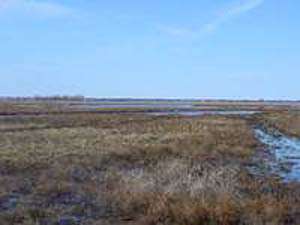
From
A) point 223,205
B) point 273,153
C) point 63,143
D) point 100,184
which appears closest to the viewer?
point 223,205

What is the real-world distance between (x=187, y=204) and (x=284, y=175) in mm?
8116

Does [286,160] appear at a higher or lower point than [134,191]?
lower

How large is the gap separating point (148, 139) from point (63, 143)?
5.69 meters

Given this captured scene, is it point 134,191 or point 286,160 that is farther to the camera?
point 286,160

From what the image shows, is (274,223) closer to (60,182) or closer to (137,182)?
(137,182)

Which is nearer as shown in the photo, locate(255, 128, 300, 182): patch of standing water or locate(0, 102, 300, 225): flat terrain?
locate(0, 102, 300, 225): flat terrain

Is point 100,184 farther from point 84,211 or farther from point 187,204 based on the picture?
point 187,204

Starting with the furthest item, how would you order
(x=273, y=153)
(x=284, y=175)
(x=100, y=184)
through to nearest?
1. (x=273, y=153)
2. (x=284, y=175)
3. (x=100, y=184)

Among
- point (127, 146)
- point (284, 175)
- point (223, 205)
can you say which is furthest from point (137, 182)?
point (127, 146)

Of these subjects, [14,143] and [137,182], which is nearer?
[137,182]

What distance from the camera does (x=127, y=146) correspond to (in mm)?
26719

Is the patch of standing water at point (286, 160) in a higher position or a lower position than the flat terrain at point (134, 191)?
lower

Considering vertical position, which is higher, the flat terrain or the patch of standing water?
the flat terrain

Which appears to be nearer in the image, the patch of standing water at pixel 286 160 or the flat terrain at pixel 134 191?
the flat terrain at pixel 134 191
